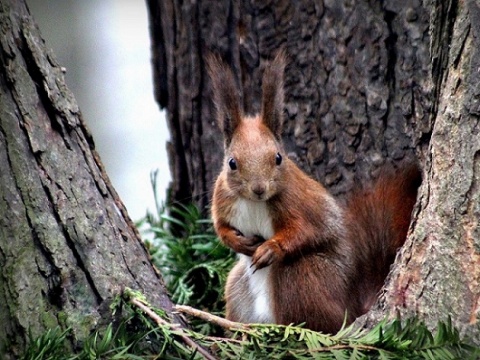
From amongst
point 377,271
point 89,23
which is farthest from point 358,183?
point 89,23

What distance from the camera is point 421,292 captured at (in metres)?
2.09

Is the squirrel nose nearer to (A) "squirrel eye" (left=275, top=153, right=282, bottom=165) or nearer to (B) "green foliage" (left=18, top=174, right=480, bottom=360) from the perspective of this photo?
(A) "squirrel eye" (left=275, top=153, right=282, bottom=165)

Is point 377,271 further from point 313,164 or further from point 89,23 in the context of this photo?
point 89,23

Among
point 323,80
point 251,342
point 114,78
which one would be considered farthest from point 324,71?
point 114,78

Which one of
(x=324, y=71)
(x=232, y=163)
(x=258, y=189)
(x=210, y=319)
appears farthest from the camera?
(x=324, y=71)

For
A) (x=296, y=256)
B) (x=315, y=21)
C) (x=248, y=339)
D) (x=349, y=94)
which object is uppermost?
(x=315, y=21)

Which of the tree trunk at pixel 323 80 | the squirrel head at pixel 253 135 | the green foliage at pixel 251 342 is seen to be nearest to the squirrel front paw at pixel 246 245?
the squirrel head at pixel 253 135

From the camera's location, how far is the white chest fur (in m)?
2.81

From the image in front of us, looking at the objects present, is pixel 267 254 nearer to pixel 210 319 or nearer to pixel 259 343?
pixel 210 319

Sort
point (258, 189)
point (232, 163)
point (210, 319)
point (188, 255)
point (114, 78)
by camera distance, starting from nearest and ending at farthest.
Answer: point (210, 319) → point (258, 189) → point (232, 163) → point (188, 255) → point (114, 78)

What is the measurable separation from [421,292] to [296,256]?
72cm

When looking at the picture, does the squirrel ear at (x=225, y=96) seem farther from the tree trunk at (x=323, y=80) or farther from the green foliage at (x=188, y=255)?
the green foliage at (x=188, y=255)

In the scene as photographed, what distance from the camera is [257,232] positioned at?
2.88 meters

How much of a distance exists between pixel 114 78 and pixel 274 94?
356 centimetres
